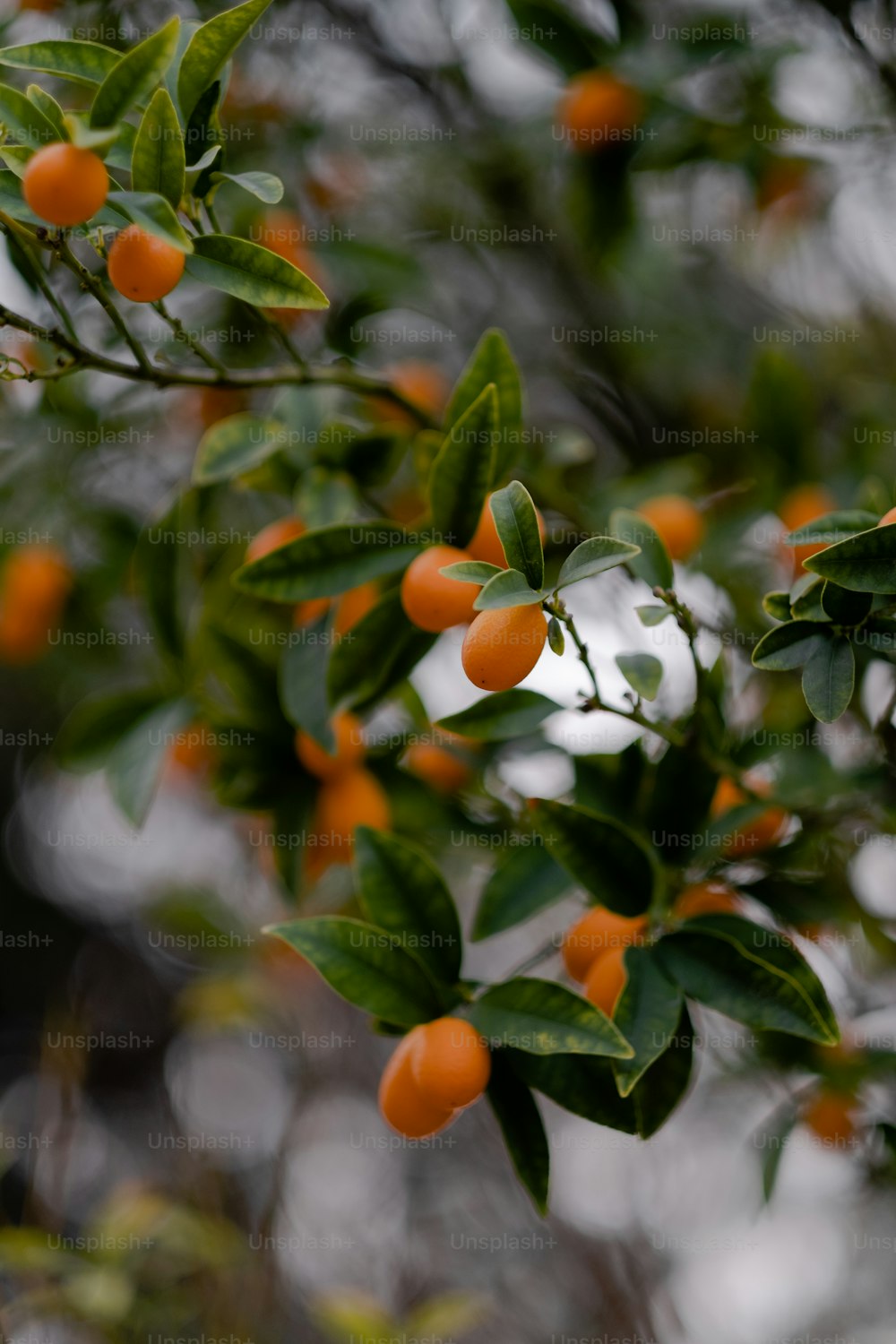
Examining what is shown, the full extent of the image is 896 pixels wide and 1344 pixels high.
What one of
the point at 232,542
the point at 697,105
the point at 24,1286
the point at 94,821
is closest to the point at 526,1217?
the point at 24,1286

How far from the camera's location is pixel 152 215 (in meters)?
0.66

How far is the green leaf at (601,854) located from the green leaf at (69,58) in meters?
0.61

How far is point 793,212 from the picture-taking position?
2041 millimetres

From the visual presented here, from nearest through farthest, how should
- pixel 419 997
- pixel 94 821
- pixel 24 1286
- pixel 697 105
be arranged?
pixel 419 997, pixel 24 1286, pixel 697 105, pixel 94 821

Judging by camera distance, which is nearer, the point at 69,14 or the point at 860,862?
the point at 860,862

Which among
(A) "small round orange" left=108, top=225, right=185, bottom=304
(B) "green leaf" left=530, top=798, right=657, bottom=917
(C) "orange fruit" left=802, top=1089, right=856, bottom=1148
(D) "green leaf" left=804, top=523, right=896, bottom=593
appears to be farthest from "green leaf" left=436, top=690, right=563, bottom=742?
(C) "orange fruit" left=802, top=1089, right=856, bottom=1148

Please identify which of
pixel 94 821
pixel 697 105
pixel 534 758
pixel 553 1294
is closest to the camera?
pixel 534 758

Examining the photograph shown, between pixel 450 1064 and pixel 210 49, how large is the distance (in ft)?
2.40

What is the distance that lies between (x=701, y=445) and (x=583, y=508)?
753 mm

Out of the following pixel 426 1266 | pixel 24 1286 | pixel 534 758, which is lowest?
pixel 426 1266

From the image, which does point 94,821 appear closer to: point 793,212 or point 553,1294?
point 553,1294

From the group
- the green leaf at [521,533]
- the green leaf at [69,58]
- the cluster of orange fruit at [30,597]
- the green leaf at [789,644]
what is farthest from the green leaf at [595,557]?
the cluster of orange fruit at [30,597]

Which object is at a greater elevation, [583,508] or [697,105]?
[697,105]

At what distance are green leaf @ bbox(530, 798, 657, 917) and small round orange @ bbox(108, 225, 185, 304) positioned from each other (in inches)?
17.9
